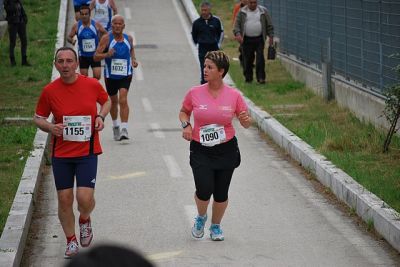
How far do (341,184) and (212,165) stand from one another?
2317mm

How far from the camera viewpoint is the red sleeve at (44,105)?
8.80 metres

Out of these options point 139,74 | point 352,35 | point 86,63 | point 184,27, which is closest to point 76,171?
point 86,63

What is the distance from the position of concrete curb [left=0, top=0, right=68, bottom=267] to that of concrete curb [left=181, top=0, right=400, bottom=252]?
3.09 metres

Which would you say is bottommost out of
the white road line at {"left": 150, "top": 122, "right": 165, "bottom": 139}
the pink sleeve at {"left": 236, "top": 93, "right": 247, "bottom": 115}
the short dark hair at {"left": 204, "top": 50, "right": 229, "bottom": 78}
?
the white road line at {"left": 150, "top": 122, "right": 165, "bottom": 139}

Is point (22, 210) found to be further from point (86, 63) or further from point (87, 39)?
point (86, 63)

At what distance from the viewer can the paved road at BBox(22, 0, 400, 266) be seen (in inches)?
351

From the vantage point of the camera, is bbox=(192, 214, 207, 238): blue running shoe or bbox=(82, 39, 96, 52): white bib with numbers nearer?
bbox=(192, 214, 207, 238): blue running shoe

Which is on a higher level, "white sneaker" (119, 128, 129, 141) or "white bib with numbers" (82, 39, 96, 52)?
"white bib with numbers" (82, 39, 96, 52)

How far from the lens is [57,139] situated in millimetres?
8805

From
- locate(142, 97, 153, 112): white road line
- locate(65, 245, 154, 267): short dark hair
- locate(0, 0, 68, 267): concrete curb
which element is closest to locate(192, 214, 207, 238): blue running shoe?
locate(0, 0, 68, 267): concrete curb

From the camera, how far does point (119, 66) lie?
15.8 metres

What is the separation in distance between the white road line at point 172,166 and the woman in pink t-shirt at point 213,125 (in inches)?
151

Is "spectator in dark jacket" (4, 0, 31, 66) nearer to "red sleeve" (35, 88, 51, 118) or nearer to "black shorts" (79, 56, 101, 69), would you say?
"black shorts" (79, 56, 101, 69)

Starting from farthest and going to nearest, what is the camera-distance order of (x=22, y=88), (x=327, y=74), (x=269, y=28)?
(x=269, y=28), (x=22, y=88), (x=327, y=74)
